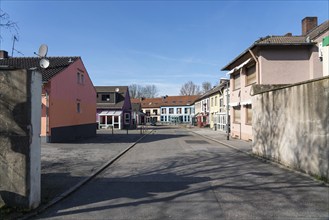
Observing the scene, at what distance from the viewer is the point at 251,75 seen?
2300 centimetres

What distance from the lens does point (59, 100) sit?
22.2 meters

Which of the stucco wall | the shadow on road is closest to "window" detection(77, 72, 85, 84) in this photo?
the stucco wall

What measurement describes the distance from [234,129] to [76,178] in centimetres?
1998

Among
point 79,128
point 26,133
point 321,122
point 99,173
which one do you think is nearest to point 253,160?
point 321,122

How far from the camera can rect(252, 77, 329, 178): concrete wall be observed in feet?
29.3

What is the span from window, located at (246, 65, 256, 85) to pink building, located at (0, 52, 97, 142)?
1311cm

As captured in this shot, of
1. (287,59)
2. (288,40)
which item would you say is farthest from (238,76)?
(287,59)

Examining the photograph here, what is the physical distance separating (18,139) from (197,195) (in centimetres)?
397

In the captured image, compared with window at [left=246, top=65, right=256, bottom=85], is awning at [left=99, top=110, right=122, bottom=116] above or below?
below

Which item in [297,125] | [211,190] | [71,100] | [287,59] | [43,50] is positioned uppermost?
[43,50]

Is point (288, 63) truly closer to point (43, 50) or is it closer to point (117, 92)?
point (43, 50)

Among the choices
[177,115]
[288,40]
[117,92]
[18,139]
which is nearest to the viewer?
[18,139]

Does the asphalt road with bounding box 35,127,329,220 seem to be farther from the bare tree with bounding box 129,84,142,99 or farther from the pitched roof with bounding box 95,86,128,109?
the bare tree with bounding box 129,84,142,99

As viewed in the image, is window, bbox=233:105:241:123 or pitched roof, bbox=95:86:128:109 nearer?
window, bbox=233:105:241:123
